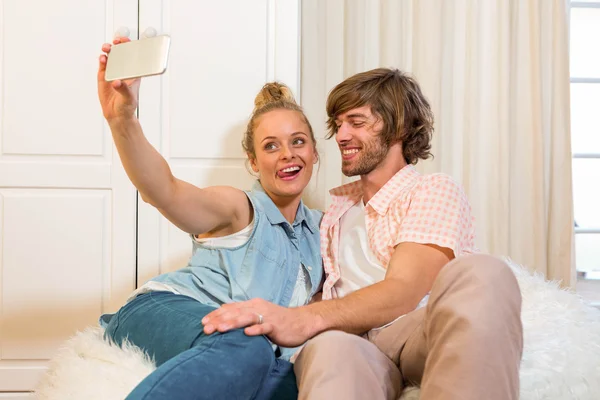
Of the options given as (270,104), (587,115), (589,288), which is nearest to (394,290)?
(270,104)

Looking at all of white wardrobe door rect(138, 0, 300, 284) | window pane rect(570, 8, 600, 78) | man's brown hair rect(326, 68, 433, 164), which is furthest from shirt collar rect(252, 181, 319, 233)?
window pane rect(570, 8, 600, 78)

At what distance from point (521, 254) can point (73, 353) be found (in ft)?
5.80

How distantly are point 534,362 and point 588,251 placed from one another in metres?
1.86

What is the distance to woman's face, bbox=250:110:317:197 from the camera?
5.57 feet

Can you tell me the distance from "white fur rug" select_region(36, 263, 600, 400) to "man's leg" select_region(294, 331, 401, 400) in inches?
2.7

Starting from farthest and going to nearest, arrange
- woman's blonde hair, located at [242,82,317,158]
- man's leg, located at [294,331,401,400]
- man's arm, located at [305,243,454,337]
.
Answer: woman's blonde hair, located at [242,82,317,158], man's arm, located at [305,243,454,337], man's leg, located at [294,331,401,400]

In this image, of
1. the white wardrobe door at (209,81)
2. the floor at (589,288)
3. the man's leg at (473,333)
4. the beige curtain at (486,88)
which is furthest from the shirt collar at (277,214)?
the floor at (589,288)

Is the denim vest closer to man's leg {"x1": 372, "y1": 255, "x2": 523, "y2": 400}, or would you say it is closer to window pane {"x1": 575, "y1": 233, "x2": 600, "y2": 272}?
man's leg {"x1": 372, "y1": 255, "x2": 523, "y2": 400}

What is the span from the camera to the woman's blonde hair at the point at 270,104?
1793 millimetres

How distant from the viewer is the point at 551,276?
104 inches

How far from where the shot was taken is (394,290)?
4.59ft

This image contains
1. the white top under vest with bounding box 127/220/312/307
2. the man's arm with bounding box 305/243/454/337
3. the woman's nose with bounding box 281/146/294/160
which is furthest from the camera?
the woman's nose with bounding box 281/146/294/160

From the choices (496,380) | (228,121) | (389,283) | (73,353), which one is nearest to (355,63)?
(228,121)

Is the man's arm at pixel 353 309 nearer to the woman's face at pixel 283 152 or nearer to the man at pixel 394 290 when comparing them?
the man at pixel 394 290
